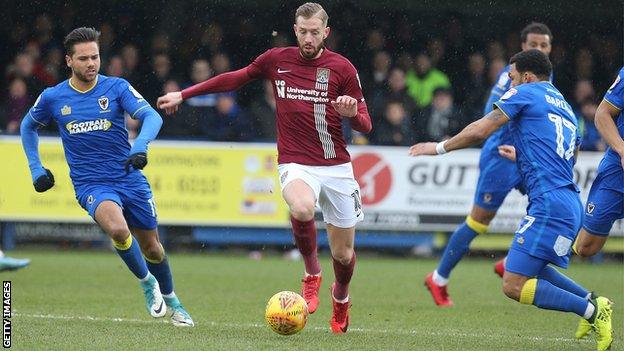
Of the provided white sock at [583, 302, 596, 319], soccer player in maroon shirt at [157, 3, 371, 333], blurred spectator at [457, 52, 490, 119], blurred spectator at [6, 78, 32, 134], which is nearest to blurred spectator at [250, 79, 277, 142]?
blurred spectator at [457, 52, 490, 119]

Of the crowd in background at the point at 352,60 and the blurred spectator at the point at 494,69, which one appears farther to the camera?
the blurred spectator at the point at 494,69

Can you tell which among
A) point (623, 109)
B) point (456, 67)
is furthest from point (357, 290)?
point (456, 67)

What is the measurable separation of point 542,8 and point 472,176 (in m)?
3.27

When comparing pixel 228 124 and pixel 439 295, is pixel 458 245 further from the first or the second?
pixel 228 124

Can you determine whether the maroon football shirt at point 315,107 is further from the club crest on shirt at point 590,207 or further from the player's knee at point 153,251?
the club crest on shirt at point 590,207

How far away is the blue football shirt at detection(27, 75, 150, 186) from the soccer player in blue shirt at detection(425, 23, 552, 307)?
3276 millimetres

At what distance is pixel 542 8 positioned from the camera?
17.8 m

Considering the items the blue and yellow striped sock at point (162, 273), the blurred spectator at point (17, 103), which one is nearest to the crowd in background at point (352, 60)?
the blurred spectator at point (17, 103)

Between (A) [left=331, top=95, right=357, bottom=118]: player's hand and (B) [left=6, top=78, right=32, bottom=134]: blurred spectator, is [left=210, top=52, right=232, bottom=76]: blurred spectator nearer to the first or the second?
(B) [left=6, top=78, right=32, bottom=134]: blurred spectator

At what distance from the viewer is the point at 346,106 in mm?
8133

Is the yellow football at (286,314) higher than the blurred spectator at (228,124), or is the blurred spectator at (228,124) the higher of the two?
the yellow football at (286,314)

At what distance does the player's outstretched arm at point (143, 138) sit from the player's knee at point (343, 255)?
5.01 ft

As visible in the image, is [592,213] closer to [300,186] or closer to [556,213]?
[556,213]

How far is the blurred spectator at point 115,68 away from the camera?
1675 cm
